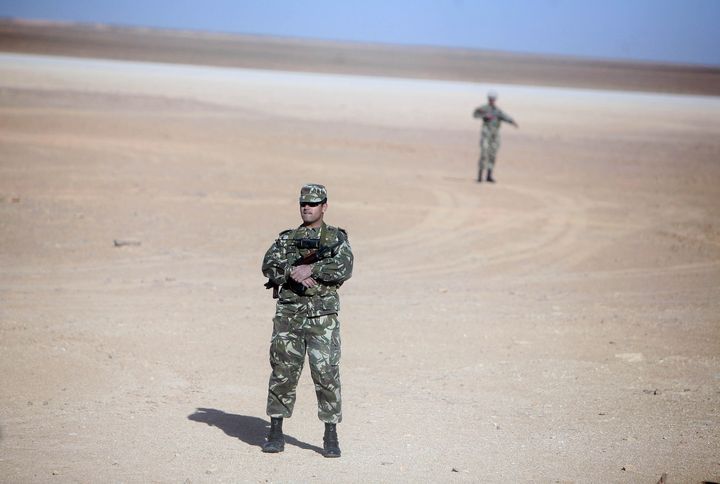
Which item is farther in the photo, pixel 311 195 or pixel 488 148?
pixel 488 148

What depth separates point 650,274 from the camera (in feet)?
41.5

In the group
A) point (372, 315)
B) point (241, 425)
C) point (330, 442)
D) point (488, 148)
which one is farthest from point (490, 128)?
point (330, 442)

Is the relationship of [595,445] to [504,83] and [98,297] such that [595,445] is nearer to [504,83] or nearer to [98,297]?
[98,297]

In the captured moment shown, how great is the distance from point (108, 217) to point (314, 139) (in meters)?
13.3

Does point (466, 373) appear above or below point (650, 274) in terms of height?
below

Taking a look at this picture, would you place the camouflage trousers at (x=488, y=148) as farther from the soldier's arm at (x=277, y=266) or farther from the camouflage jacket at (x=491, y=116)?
the soldier's arm at (x=277, y=266)

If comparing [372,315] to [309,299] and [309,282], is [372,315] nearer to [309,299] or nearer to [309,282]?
[309,299]

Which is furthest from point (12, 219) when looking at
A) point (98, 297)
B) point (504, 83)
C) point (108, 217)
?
point (504, 83)

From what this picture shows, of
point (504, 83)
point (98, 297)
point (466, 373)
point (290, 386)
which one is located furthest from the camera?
point (504, 83)

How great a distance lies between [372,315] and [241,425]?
3356 millimetres

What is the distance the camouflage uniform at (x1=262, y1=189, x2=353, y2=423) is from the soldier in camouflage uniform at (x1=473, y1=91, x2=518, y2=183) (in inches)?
535

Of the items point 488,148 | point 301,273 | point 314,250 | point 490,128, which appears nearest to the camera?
point 301,273

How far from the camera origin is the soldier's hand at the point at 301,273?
563 cm

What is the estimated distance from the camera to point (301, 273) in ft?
18.5
